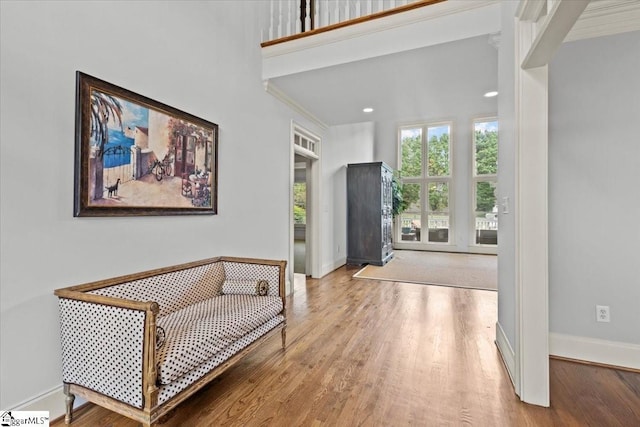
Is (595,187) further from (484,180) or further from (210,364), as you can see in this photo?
(484,180)

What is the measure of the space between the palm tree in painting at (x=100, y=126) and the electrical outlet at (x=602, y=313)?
3.61 meters

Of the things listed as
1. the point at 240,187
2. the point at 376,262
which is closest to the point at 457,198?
the point at 376,262

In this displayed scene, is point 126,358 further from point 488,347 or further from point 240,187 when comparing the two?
point 488,347

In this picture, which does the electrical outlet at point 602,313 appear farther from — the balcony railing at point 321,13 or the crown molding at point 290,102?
the crown molding at point 290,102

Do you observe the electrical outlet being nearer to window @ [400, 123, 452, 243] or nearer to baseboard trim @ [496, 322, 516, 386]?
baseboard trim @ [496, 322, 516, 386]

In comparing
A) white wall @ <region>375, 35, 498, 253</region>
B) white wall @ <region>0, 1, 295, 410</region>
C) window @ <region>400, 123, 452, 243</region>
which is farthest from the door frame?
window @ <region>400, 123, 452, 243</region>

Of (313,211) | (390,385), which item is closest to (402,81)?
(313,211)

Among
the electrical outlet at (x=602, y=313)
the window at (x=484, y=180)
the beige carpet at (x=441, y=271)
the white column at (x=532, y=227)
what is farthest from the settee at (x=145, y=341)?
the window at (x=484, y=180)

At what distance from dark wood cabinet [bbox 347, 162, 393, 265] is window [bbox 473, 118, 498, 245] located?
303 centimetres

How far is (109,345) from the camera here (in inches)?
58.1

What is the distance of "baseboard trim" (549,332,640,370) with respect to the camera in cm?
216

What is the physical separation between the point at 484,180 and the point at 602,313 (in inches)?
235

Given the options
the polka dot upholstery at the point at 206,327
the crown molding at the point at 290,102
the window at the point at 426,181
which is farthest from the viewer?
the window at the point at 426,181

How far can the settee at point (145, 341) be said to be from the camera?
141cm
